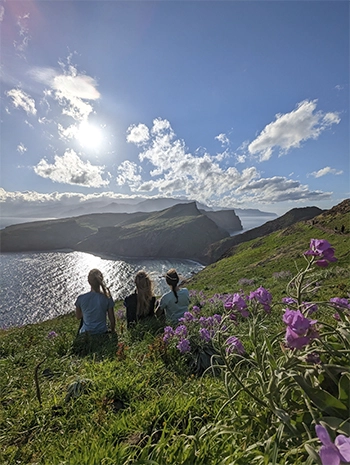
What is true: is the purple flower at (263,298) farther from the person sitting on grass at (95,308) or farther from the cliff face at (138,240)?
the cliff face at (138,240)

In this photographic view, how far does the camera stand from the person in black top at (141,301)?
21.0ft

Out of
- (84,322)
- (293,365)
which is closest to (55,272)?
(84,322)

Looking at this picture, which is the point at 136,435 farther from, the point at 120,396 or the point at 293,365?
the point at 293,365

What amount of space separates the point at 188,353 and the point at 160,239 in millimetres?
146667

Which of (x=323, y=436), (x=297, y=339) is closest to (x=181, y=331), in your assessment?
(x=297, y=339)

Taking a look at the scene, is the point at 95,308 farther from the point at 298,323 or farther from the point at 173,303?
the point at 298,323

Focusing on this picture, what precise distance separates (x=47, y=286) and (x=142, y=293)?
270 feet

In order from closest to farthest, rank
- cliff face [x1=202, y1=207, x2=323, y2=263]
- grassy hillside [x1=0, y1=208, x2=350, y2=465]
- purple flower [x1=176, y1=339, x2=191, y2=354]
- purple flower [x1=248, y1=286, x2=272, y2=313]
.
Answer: grassy hillside [x1=0, y1=208, x2=350, y2=465] → purple flower [x1=248, y1=286, x2=272, y2=313] → purple flower [x1=176, y1=339, x2=191, y2=354] → cliff face [x1=202, y1=207, x2=323, y2=263]

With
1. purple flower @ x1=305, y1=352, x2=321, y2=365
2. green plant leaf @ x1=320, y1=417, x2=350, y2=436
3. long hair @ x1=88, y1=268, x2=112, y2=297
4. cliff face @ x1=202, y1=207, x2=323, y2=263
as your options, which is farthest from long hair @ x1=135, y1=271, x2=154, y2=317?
cliff face @ x1=202, y1=207, x2=323, y2=263

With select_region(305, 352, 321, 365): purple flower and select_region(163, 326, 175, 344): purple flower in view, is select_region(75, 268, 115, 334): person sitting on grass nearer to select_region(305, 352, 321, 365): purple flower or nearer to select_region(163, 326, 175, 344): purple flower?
select_region(163, 326, 175, 344): purple flower

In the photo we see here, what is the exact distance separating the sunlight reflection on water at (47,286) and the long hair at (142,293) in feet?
92.5

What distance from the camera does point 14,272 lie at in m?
94.4

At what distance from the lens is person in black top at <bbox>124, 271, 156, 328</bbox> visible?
6.41 meters

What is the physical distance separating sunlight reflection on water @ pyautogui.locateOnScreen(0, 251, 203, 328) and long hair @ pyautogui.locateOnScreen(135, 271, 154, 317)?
28195 mm
